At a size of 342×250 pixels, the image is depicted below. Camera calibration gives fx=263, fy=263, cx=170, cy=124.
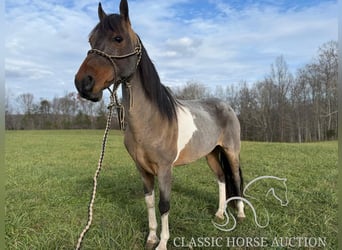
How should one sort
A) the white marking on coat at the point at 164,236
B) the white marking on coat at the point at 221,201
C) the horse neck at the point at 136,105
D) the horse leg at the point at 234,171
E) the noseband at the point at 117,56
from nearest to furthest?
the noseband at the point at 117,56 < the horse neck at the point at 136,105 < the white marking on coat at the point at 164,236 < the white marking on coat at the point at 221,201 < the horse leg at the point at 234,171

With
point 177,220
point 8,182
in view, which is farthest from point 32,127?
point 177,220

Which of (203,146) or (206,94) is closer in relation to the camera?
(203,146)

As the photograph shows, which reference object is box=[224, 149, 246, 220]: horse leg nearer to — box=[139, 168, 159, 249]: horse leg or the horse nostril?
box=[139, 168, 159, 249]: horse leg

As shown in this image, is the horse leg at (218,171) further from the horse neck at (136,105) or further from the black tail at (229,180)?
the horse neck at (136,105)

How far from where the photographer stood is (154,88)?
8.79ft

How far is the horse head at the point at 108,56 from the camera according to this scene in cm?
199

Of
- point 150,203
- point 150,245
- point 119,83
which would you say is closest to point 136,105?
point 119,83

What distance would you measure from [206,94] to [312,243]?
5614mm

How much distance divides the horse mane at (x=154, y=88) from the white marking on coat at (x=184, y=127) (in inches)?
6.3

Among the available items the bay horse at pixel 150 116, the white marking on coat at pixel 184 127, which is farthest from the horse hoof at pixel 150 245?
the white marking on coat at pixel 184 127

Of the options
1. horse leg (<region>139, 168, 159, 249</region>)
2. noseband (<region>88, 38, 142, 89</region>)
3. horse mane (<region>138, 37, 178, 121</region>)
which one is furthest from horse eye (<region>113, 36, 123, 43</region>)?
horse leg (<region>139, 168, 159, 249</region>)

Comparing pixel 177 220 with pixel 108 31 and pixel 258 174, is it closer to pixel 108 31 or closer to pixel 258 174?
pixel 108 31

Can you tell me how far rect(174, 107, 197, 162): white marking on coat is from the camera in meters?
2.97

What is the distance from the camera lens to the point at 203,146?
11.1ft
